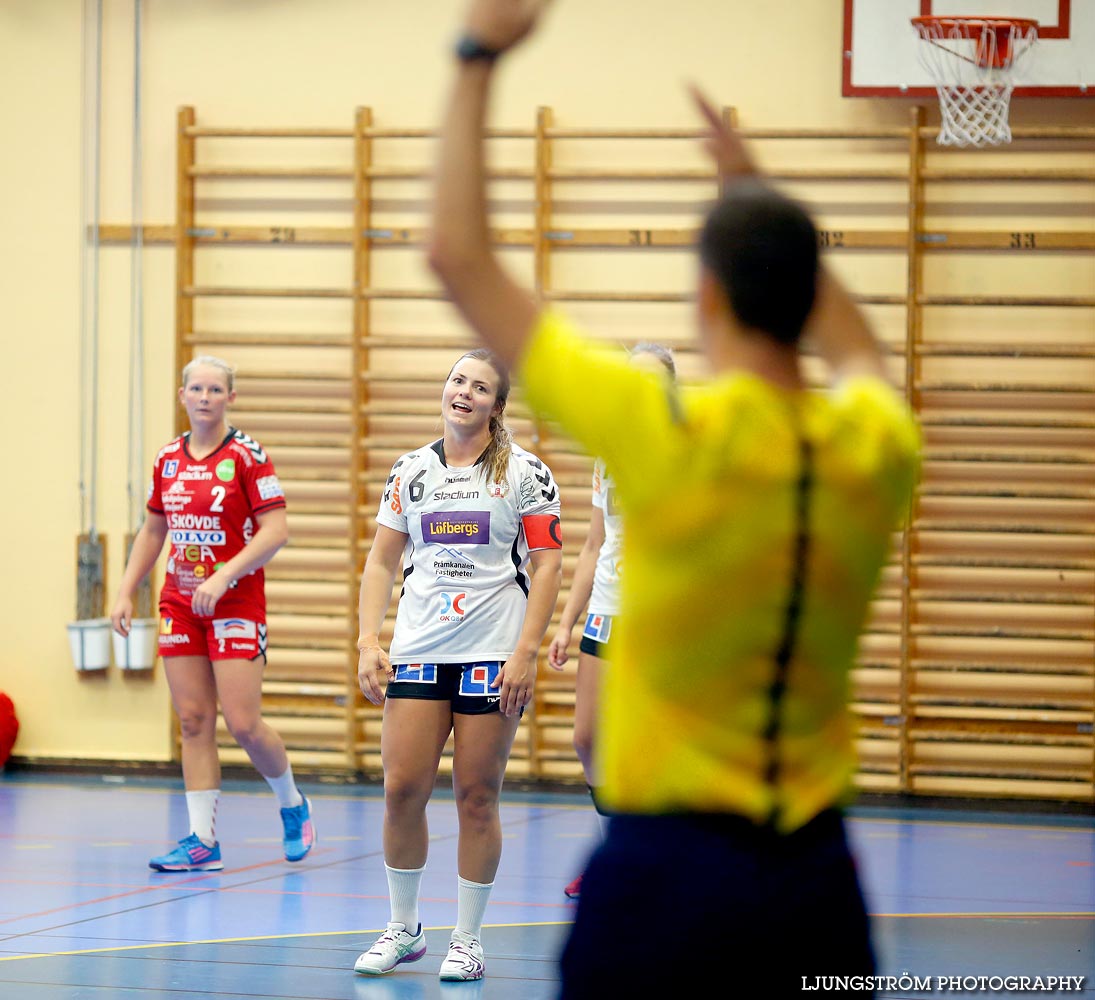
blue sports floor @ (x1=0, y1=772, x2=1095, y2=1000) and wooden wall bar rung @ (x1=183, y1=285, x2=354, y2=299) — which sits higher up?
wooden wall bar rung @ (x1=183, y1=285, x2=354, y2=299)

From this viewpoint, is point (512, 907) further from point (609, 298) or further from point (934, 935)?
point (609, 298)

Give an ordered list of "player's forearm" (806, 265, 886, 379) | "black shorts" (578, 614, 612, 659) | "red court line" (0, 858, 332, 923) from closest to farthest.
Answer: "player's forearm" (806, 265, 886, 379)
"red court line" (0, 858, 332, 923)
"black shorts" (578, 614, 612, 659)

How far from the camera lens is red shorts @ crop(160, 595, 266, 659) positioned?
5898 mm

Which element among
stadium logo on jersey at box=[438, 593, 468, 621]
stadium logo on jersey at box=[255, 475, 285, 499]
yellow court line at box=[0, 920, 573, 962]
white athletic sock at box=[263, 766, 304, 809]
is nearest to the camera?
stadium logo on jersey at box=[438, 593, 468, 621]

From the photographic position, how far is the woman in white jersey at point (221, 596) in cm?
591

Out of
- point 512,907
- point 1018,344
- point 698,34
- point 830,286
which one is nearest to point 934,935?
point 512,907

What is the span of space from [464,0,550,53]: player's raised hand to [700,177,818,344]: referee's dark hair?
0.84 ft

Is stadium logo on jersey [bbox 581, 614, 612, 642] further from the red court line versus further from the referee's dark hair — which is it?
the referee's dark hair

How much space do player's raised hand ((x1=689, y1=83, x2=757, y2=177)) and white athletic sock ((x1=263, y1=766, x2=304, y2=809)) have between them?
4.71 m

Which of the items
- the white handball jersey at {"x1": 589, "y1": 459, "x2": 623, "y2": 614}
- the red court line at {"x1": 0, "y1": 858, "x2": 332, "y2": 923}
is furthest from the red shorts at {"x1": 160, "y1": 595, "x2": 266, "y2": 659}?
the white handball jersey at {"x1": 589, "y1": 459, "x2": 623, "y2": 614}

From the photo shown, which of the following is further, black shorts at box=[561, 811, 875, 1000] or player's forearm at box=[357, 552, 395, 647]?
player's forearm at box=[357, 552, 395, 647]

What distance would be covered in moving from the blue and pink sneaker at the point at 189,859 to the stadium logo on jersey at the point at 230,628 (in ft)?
2.52

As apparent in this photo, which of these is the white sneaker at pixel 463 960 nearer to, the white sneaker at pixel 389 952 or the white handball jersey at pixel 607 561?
the white sneaker at pixel 389 952

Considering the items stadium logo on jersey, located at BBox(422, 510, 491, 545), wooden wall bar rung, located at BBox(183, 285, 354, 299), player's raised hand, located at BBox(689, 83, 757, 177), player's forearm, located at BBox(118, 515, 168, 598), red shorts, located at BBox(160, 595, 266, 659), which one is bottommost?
red shorts, located at BBox(160, 595, 266, 659)
